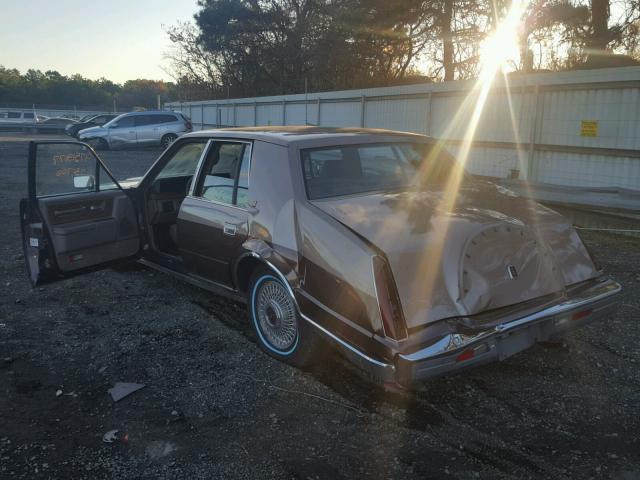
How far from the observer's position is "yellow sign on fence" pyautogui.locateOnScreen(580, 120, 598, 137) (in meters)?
9.05

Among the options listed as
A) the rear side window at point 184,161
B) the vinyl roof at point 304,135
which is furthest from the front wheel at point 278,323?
the rear side window at point 184,161

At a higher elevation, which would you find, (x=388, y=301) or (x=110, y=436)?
(x=388, y=301)

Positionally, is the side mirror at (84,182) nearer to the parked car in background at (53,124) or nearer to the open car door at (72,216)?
the open car door at (72,216)

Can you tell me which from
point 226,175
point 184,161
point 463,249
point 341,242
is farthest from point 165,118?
point 463,249

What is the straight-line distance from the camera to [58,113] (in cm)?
4622

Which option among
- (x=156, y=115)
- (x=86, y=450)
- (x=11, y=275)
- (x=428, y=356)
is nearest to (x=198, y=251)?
(x=86, y=450)

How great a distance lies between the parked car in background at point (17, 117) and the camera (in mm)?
39156

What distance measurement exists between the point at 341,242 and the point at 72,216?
271cm

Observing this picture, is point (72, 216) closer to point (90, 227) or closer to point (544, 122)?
point (90, 227)

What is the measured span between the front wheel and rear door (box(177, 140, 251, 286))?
34 cm

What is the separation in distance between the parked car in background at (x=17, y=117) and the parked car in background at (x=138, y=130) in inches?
720

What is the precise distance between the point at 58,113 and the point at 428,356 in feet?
166

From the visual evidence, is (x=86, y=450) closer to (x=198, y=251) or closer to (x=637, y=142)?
(x=198, y=251)

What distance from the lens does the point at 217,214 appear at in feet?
13.8
